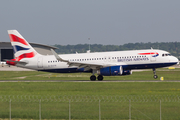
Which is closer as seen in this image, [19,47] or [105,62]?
[105,62]

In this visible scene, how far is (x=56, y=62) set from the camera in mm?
50062

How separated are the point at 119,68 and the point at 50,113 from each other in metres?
26.6

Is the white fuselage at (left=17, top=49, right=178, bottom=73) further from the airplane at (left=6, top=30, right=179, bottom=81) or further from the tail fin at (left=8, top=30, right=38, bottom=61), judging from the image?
the tail fin at (left=8, top=30, right=38, bottom=61)

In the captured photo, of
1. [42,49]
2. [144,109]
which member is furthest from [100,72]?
[42,49]

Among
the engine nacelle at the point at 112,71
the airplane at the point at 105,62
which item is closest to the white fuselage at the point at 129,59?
the airplane at the point at 105,62

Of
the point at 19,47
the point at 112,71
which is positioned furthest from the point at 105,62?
the point at 19,47

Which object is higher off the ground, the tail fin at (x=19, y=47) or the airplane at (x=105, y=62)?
the tail fin at (x=19, y=47)

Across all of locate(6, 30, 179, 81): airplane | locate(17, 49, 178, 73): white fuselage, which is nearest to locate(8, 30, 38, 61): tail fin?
locate(6, 30, 179, 81): airplane

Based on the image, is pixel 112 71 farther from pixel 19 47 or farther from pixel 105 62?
pixel 19 47

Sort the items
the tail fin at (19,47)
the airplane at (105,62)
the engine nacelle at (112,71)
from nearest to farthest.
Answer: the engine nacelle at (112,71), the airplane at (105,62), the tail fin at (19,47)

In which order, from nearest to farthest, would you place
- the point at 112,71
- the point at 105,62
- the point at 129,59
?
the point at 112,71 → the point at 129,59 → the point at 105,62

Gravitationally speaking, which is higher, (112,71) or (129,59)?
(129,59)

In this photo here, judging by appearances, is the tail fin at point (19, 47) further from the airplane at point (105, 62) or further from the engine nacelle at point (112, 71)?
the engine nacelle at point (112, 71)

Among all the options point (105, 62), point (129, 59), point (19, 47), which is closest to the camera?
point (129, 59)
